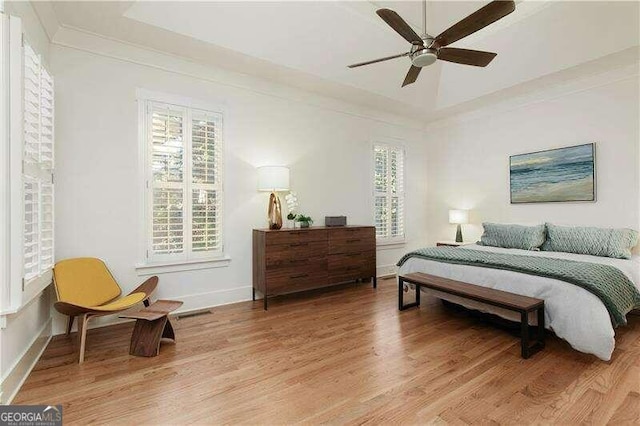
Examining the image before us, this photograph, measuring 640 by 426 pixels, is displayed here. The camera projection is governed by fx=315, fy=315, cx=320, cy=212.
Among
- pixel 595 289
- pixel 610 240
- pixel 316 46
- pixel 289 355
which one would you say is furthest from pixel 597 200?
pixel 289 355

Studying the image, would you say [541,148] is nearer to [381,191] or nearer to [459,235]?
[459,235]

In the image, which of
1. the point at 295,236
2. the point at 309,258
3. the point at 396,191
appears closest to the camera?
the point at 295,236

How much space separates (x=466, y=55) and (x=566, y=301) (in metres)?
2.22

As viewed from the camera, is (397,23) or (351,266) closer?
(397,23)

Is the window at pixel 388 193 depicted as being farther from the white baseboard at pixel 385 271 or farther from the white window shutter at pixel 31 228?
the white window shutter at pixel 31 228

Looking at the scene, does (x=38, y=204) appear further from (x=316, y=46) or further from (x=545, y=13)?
(x=545, y=13)

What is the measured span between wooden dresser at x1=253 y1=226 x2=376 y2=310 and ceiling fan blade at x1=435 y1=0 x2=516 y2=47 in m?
2.56

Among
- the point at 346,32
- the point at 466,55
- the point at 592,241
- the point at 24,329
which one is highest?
the point at 346,32

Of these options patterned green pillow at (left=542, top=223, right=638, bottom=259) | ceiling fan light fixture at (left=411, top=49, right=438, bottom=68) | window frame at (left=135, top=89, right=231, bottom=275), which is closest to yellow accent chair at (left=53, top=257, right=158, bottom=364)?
window frame at (left=135, top=89, right=231, bottom=275)

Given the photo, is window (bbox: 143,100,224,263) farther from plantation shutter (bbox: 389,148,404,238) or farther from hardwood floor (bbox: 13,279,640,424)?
plantation shutter (bbox: 389,148,404,238)

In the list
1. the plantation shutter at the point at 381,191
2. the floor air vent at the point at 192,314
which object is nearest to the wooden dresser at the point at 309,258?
the floor air vent at the point at 192,314

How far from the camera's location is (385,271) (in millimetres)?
5574

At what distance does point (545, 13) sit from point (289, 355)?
15.0ft

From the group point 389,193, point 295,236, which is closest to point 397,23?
point 295,236
